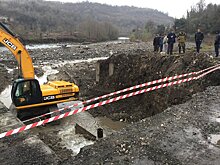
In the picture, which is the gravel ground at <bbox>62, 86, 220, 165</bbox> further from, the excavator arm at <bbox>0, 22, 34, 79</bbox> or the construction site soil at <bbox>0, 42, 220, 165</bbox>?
the excavator arm at <bbox>0, 22, 34, 79</bbox>

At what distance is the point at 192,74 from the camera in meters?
11.0

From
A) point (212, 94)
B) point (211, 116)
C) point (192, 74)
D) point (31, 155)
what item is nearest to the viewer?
point (31, 155)

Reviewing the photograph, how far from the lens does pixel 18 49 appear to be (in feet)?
31.1

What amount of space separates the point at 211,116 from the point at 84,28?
64.9 m

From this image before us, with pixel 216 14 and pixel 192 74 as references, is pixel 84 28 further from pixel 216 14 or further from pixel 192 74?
pixel 192 74

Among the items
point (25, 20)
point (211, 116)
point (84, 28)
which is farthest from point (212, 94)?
point (25, 20)

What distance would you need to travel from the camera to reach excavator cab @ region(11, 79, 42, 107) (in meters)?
9.03

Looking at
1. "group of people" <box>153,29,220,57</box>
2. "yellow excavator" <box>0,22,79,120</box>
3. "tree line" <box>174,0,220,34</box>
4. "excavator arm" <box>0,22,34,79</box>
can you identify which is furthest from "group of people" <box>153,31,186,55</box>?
"tree line" <box>174,0,220,34</box>

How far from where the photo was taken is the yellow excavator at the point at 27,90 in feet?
30.0

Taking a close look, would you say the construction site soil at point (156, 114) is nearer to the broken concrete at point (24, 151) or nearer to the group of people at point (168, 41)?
the broken concrete at point (24, 151)

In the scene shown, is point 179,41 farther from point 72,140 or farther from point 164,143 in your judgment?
point 164,143

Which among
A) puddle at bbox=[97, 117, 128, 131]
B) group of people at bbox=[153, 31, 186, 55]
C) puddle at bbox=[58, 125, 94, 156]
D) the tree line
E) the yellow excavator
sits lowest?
puddle at bbox=[97, 117, 128, 131]

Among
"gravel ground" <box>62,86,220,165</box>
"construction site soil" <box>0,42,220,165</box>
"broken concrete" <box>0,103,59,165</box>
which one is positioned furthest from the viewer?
"broken concrete" <box>0,103,59,165</box>

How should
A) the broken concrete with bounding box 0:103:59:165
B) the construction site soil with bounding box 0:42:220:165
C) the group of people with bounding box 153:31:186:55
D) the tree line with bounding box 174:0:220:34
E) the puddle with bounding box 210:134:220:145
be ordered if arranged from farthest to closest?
the tree line with bounding box 174:0:220:34 → the group of people with bounding box 153:31:186:55 → the puddle with bounding box 210:134:220:145 → the broken concrete with bounding box 0:103:59:165 → the construction site soil with bounding box 0:42:220:165
